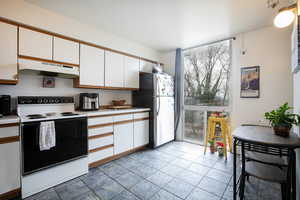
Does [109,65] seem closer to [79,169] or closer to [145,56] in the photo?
[145,56]

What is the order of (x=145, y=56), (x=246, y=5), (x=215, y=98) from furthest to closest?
1. (x=145, y=56)
2. (x=215, y=98)
3. (x=246, y=5)

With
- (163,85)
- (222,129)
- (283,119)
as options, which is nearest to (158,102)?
(163,85)

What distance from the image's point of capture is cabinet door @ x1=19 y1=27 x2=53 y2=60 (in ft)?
6.17

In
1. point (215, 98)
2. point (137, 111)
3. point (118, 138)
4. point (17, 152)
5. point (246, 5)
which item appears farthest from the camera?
point (215, 98)

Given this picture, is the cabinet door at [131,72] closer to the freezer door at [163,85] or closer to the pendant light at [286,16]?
the freezer door at [163,85]

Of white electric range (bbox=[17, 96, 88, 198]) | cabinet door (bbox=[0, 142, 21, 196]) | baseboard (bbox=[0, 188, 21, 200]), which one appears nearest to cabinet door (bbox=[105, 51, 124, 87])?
Answer: white electric range (bbox=[17, 96, 88, 198])

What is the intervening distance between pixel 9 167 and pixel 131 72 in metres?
2.49

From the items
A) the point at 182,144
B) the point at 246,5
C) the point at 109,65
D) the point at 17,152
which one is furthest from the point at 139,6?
the point at 182,144

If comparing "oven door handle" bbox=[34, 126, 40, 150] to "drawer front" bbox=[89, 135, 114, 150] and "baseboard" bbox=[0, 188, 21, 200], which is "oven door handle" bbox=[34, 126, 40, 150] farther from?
"drawer front" bbox=[89, 135, 114, 150]

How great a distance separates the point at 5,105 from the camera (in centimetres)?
183

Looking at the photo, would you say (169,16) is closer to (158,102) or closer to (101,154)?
(158,102)

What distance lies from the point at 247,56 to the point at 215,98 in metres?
1.08

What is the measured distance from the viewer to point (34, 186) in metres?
1.72

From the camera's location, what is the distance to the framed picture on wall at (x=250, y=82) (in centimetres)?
268
